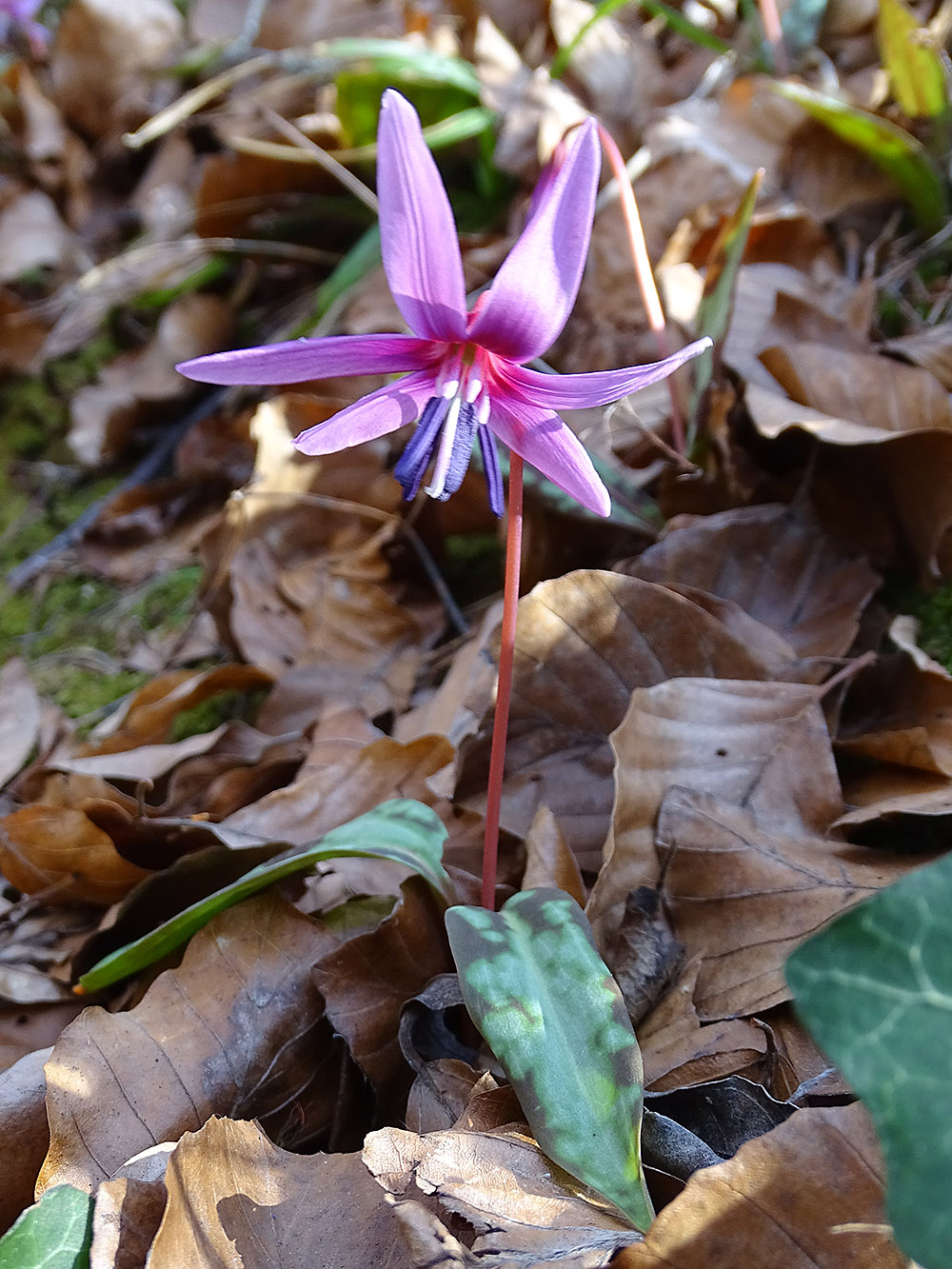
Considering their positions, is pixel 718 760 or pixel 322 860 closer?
pixel 322 860

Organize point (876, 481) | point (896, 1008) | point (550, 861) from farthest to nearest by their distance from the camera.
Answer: point (876, 481), point (550, 861), point (896, 1008)

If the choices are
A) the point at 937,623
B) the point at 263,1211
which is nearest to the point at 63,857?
the point at 263,1211

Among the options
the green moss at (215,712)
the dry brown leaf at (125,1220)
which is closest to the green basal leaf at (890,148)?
the green moss at (215,712)

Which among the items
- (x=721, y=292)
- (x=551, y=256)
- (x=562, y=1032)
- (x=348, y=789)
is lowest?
(x=348, y=789)

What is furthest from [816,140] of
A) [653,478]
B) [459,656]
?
[459,656]

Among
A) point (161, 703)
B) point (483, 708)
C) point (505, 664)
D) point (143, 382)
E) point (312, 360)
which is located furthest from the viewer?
point (143, 382)

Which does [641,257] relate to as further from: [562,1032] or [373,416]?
[562,1032]

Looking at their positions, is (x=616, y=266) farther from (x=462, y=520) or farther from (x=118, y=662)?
(x=118, y=662)

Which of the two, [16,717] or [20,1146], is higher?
[20,1146]
